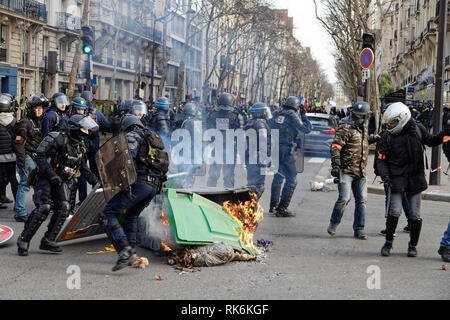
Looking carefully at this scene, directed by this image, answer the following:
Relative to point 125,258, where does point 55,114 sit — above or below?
above

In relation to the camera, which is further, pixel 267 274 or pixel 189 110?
pixel 189 110

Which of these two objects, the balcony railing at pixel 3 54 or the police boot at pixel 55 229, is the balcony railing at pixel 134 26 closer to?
the balcony railing at pixel 3 54

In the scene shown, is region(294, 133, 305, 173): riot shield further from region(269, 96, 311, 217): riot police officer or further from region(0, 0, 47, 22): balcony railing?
region(0, 0, 47, 22): balcony railing

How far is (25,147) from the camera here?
324 inches

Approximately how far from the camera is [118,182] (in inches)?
217

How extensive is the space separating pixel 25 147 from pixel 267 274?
14.0 ft

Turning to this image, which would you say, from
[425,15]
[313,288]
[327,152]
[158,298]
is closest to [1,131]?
[158,298]

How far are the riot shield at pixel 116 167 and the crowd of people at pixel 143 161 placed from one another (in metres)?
0.09

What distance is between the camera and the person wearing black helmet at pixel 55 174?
6.13 m

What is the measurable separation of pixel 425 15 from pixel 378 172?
47530 mm

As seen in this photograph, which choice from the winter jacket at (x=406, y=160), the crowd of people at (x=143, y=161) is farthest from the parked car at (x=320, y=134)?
the winter jacket at (x=406, y=160)

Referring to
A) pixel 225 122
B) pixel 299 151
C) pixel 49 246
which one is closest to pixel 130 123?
pixel 49 246

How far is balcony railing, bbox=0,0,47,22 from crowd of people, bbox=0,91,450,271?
25.4m

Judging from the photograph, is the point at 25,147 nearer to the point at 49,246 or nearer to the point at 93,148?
the point at 93,148
